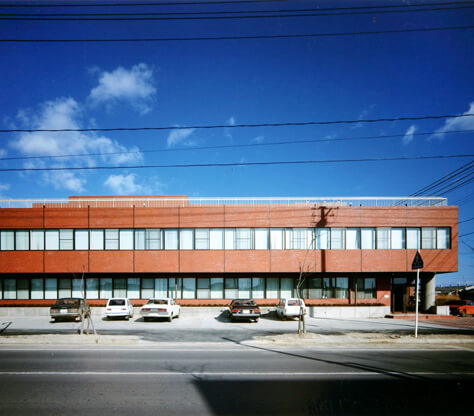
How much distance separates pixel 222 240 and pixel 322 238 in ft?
25.3

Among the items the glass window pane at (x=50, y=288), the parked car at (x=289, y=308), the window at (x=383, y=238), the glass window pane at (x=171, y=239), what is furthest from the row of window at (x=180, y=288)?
the parked car at (x=289, y=308)

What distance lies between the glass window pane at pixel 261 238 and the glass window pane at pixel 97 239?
1190 centimetres

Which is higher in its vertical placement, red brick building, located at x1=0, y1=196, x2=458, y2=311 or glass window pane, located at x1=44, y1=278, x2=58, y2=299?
red brick building, located at x1=0, y1=196, x2=458, y2=311

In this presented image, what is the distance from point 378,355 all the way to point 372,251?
53.0 ft

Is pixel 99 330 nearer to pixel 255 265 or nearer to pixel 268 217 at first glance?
pixel 255 265

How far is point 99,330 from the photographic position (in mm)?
17594

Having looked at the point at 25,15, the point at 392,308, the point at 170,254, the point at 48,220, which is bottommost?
the point at 392,308

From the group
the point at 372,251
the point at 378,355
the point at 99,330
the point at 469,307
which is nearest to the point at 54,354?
the point at 99,330

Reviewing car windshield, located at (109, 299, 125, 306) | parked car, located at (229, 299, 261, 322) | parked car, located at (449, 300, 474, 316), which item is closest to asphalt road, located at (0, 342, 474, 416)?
parked car, located at (229, 299, 261, 322)

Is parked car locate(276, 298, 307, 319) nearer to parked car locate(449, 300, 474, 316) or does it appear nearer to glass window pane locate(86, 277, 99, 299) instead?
parked car locate(449, 300, 474, 316)

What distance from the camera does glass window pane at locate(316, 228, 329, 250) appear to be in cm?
2639

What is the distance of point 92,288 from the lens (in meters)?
27.2

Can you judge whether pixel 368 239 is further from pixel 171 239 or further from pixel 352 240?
pixel 171 239

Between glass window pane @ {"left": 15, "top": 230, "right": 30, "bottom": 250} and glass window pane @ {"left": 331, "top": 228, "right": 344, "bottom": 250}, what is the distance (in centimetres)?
2347
